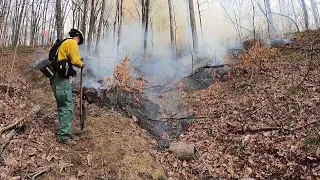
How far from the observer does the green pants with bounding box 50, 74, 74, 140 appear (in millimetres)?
5906

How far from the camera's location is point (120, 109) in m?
8.46

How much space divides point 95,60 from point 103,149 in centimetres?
879

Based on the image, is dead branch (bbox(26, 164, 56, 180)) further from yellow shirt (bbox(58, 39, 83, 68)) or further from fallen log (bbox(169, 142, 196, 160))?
fallen log (bbox(169, 142, 196, 160))

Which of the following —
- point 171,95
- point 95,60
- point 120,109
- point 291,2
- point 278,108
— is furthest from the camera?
point 291,2

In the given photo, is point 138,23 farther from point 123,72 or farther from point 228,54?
point 123,72

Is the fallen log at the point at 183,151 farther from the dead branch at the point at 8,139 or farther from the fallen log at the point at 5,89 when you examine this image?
the fallen log at the point at 5,89

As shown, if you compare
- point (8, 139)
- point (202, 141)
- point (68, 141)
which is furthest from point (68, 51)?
point (202, 141)

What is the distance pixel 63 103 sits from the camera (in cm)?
606

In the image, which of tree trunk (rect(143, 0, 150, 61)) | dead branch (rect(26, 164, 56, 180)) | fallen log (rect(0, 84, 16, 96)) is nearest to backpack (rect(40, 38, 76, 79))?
dead branch (rect(26, 164, 56, 180))

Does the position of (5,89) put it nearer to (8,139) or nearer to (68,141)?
(8,139)

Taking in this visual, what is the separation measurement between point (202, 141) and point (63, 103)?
3.28 meters

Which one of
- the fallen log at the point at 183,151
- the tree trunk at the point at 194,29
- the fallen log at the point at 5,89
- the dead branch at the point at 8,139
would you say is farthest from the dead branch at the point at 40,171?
the tree trunk at the point at 194,29

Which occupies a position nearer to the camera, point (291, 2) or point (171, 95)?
point (171, 95)

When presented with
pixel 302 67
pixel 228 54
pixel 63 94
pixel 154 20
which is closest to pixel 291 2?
pixel 154 20
